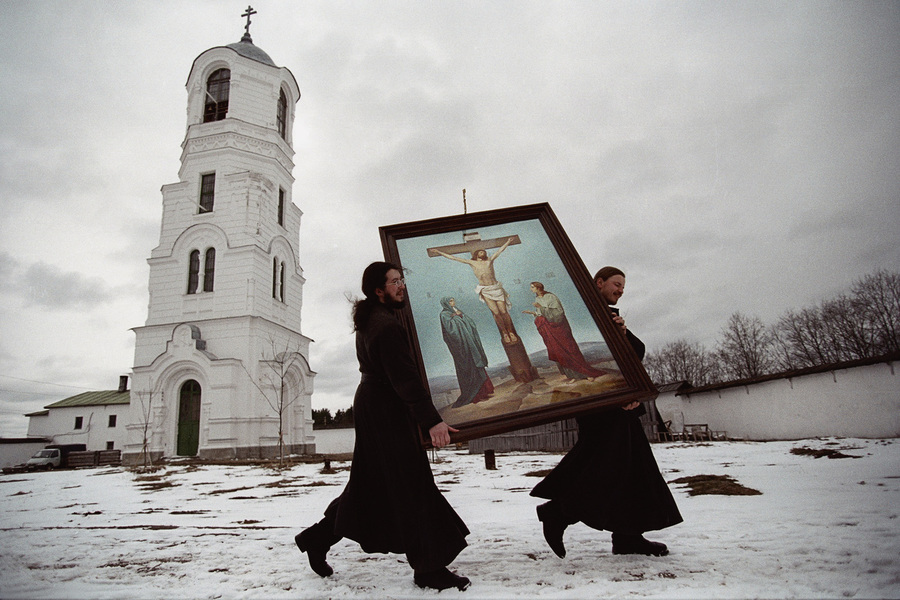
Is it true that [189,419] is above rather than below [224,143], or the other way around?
below

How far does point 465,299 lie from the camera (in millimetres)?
3096

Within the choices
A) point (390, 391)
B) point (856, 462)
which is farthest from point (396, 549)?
point (856, 462)

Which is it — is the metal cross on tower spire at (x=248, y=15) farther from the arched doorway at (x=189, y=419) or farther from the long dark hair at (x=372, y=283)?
the long dark hair at (x=372, y=283)

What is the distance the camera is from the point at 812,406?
15344 millimetres

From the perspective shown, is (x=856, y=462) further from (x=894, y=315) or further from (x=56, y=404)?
(x=56, y=404)

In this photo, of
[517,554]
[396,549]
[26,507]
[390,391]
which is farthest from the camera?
→ [26,507]

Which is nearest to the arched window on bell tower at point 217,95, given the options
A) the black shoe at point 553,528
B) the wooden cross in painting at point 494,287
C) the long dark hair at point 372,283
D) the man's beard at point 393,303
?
the wooden cross in painting at point 494,287

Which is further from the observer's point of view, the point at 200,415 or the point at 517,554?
the point at 200,415

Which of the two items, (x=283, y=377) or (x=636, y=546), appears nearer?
(x=636, y=546)

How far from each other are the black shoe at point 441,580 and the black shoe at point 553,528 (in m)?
Answer: 0.65

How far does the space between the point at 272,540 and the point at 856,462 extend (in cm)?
839

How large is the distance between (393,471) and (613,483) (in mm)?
1323

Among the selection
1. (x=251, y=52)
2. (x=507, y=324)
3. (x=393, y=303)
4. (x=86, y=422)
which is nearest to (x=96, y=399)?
(x=86, y=422)

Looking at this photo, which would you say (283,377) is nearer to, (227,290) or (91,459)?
(227,290)
